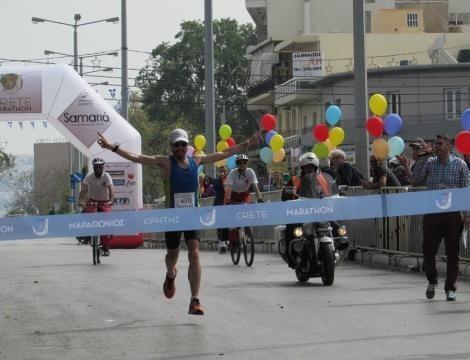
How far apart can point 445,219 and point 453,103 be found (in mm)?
47214

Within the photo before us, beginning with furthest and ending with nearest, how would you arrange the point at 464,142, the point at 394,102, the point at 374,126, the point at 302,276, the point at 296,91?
1. the point at 296,91
2. the point at 394,102
3. the point at 374,126
4. the point at 464,142
5. the point at 302,276

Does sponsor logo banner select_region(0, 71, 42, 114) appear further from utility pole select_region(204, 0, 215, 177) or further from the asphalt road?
the asphalt road

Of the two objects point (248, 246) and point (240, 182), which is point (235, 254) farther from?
point (240, 182)

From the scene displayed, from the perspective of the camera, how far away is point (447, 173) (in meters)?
14.2

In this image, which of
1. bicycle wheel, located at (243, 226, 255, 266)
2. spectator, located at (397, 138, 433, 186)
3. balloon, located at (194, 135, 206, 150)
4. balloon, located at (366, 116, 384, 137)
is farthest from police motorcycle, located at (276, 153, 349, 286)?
balloon, located at (194, 135, 206, 150)

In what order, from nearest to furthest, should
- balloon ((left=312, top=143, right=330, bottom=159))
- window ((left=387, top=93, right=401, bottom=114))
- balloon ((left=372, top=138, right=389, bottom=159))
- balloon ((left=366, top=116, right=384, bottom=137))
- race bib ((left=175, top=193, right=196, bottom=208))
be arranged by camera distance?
race bib ((left=175, top=193, right=196, bottom=208)) < balloon ((left=372, top=138, right=389, bottom=159)) < balloon ((left=366, top=116, right=384, bottom=137)) < balloon ((left=312, top=143, right=330, bottom=159)) < window ((left=387, top=93, right=401, bottom=114))

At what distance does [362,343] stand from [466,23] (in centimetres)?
7236

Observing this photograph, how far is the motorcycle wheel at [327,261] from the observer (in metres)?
15.9

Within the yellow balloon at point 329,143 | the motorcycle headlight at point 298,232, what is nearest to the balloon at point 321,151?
the yellow balloon at point 329,143

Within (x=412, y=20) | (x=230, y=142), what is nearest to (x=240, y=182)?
(x=230, y=142)

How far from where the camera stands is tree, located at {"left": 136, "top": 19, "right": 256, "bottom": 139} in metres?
102

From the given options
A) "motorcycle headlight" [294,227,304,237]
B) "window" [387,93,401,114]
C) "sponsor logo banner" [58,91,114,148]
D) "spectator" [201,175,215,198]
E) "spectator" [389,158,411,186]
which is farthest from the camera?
"window" [387,93,401,114]

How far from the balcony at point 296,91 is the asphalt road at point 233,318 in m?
48.8

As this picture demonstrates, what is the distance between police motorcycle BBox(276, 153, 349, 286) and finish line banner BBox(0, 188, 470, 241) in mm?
463
